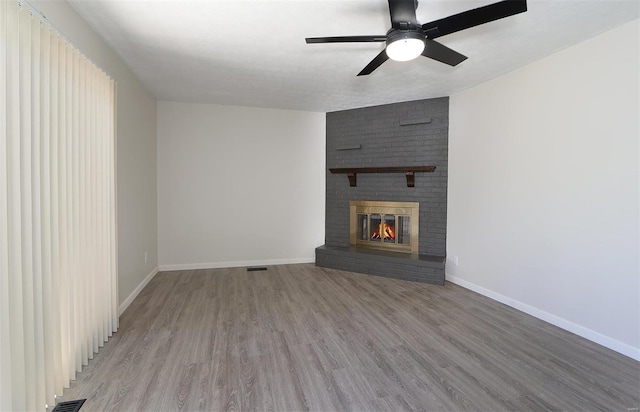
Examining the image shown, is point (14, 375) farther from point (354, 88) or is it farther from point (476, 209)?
point (476, 209)

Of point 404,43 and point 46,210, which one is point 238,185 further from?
point 404,43

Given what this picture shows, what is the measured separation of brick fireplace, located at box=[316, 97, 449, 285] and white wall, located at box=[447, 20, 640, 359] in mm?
465

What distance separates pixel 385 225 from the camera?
4.67 m

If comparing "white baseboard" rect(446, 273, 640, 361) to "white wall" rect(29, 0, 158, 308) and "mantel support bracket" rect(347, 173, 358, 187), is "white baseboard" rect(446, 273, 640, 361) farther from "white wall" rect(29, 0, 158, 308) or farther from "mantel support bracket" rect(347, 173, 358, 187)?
"white wall" rect(29, 0, 158, 308)

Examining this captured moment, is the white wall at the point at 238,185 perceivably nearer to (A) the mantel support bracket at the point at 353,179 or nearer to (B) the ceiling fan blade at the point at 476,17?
(A) the mantel support bracket at the point at 353,179

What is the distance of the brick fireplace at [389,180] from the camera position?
4145 mm

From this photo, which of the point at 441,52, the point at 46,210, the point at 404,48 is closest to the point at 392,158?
the point at 441,52

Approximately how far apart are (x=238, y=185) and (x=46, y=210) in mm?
3118

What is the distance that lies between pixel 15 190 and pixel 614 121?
3.95 m

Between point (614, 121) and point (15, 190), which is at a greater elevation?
point (614, 121)

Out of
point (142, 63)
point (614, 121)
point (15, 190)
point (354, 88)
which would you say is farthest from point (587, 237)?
point (142, 63)

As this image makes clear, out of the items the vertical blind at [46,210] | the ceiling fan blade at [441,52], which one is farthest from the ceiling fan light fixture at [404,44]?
the vertical blind at [46,210]

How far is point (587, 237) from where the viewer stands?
253cm

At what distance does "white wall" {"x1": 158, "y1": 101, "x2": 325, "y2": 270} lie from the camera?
4.49 m
